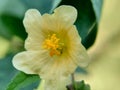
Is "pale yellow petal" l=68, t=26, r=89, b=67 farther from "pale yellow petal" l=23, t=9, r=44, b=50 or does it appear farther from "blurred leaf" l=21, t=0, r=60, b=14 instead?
"blurred leaf" l=21, t=0, r=60, b=14

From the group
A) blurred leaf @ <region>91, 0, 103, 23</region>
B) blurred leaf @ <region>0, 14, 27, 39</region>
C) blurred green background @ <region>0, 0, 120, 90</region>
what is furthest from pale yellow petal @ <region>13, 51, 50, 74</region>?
blurred green background @ <region>0, 0, 120, 90</region>

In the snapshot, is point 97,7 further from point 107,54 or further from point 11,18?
point 107,54

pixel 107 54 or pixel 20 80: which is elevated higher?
pixel 20 80

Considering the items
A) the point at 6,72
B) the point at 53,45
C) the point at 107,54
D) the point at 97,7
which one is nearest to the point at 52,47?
the point at 53,45

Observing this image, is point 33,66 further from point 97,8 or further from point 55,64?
point 97,8

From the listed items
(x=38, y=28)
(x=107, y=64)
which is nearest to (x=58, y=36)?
(x=38, y=28)

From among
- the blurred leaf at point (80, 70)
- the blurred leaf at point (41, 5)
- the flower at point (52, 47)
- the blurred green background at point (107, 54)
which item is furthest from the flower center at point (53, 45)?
the blurred green background at point (107, 54)
